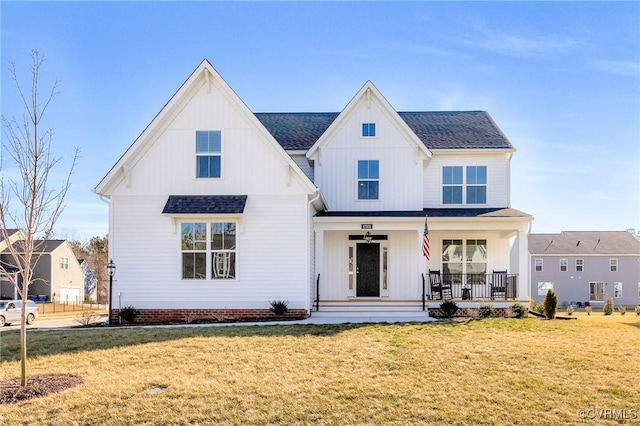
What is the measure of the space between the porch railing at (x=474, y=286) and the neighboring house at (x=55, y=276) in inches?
1577

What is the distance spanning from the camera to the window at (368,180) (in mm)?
20188

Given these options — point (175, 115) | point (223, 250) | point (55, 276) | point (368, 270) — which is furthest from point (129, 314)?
point (55, 276)

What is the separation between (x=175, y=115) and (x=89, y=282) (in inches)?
2305

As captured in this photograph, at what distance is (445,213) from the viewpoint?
63.2ft

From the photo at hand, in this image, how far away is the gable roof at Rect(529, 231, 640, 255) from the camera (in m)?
51.7

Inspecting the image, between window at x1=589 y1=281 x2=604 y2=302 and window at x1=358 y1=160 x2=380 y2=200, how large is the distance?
3968 cm

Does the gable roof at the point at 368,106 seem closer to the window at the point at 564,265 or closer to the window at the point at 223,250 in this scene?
the window at the point at 223,250

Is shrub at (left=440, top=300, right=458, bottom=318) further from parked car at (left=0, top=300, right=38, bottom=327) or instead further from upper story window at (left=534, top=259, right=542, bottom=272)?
upper story window at (left=534, top=259, right=542, bottom=272)

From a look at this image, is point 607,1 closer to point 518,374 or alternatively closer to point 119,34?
point 518,374

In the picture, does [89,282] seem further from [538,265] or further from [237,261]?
[237,261]

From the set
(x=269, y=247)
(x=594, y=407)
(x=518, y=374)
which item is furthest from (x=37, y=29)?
(x=594, y=407)

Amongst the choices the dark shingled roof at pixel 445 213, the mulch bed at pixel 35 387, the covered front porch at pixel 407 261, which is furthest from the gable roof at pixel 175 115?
→ the mulch bed at pixel 35 387

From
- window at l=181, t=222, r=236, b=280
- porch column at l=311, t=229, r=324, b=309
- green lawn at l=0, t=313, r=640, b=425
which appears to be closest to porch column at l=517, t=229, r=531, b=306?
green lawn at l=0, t=313, r=640, b=425

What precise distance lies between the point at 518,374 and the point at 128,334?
8.83 metres
